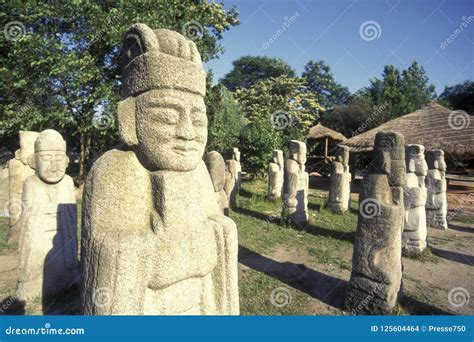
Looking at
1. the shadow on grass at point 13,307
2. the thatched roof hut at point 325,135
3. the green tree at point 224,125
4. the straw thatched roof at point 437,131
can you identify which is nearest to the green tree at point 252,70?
the green tree at point 224,125

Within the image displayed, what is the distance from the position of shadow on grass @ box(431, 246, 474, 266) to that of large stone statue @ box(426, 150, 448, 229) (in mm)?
2426

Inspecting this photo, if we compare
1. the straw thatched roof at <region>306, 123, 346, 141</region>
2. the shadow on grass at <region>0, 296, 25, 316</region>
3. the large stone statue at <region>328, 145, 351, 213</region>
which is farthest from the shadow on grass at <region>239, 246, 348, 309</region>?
the straw thatched roof at <region>306, 123, 346, 141</region>

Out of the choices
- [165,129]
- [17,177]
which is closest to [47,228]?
[165,129]

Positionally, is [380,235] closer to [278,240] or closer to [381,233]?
[381,233]

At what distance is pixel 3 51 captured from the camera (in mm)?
9797

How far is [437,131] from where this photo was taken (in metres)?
14.0

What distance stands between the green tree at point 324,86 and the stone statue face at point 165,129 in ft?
116

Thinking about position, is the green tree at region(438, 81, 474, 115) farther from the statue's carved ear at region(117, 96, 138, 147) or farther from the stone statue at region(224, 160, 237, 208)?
the statue's carved ear at region(117, 96, 138, 147)

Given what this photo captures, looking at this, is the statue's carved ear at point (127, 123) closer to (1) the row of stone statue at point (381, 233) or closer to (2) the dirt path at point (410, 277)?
(1) the row of stone statue at point (381, 233)

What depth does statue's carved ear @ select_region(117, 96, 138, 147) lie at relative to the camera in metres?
2.15

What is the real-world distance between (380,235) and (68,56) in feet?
31.5

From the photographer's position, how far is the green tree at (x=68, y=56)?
9.05 metres

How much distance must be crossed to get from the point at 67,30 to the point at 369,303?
11.5m

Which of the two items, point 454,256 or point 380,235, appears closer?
point 380,235
